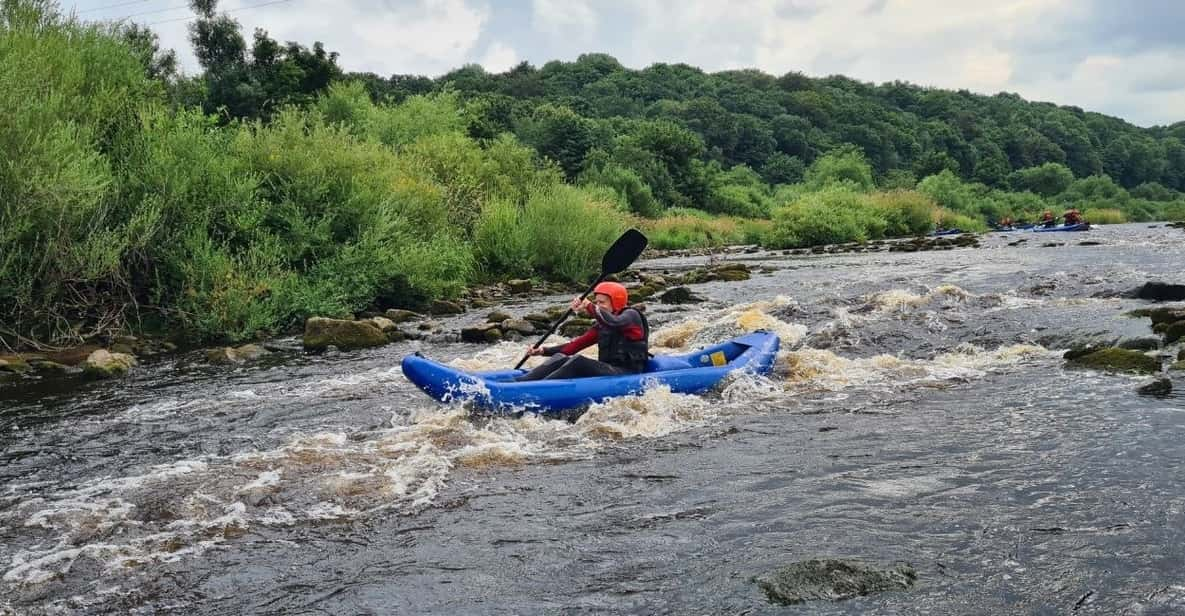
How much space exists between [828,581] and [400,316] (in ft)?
40.5

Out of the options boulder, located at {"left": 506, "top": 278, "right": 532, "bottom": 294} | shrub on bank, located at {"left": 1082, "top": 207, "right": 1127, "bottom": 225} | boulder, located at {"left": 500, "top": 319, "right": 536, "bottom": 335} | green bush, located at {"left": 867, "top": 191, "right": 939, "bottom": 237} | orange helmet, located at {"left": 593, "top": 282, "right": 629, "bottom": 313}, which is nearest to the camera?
orange helmet, located at {"left": 593, "top": 282, "right": 629, "bottom": 313}

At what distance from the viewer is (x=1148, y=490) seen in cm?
512

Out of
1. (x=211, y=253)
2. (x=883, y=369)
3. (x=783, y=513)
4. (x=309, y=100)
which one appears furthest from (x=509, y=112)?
(x=783, y=513)

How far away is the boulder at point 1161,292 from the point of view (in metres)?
12.4

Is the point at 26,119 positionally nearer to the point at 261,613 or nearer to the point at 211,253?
the point at 211,253

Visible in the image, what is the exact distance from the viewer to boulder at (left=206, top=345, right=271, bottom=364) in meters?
11.6

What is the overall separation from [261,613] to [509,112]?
195 feet

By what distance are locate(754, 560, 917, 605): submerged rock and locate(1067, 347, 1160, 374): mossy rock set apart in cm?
556

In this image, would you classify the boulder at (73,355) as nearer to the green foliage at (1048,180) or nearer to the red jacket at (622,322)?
the red jacket at (622,322)

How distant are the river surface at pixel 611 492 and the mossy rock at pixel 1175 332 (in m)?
0.52

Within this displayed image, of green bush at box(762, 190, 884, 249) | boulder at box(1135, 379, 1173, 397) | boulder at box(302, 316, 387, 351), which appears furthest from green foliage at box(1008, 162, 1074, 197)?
boulder at box(1135, 379, 1173, 397)

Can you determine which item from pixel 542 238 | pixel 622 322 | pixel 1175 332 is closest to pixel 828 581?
pixel 622 322

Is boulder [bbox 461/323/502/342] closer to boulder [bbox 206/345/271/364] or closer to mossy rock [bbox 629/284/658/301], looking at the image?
boulder [bbox 206/345/271/364]

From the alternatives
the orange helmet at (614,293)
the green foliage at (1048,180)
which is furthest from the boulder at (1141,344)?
the green foliage at (1048,180)
